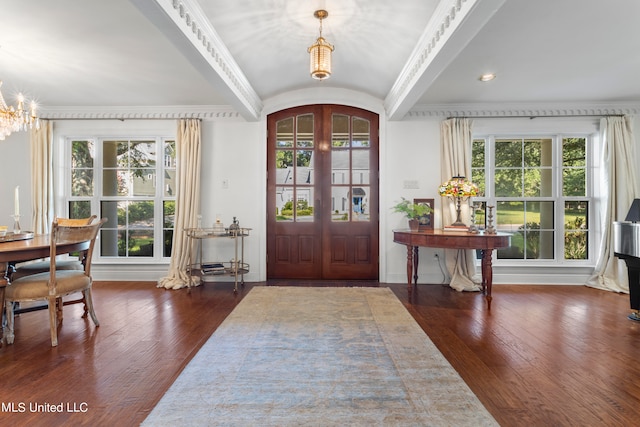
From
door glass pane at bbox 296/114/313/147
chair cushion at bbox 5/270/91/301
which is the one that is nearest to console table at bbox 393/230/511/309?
door glass pane at bbox 296/114/313/147

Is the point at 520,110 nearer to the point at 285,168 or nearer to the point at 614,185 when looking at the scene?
the point at 614,185

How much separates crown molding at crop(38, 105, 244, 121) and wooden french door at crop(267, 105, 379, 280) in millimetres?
800

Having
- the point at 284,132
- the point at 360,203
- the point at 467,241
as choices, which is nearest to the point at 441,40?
the point at 467,241

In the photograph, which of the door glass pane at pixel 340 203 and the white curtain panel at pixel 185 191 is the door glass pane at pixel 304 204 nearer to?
the door glass pane at pixel 340 203

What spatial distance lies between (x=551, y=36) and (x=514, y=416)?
3105mm

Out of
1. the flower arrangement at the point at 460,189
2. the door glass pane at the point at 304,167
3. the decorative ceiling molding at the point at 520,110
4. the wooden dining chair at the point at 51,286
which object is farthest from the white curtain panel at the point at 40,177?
the flower arrangement at the point at 460,189

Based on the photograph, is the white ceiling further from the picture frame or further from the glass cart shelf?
the glass cart shelf

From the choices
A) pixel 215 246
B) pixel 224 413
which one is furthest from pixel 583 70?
pixel 215 246

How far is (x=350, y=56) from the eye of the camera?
12.5 ft

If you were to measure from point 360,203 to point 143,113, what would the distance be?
3.51 meters

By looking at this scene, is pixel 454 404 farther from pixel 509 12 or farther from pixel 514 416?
pixel 509 12

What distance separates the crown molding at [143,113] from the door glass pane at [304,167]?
3.40 feet

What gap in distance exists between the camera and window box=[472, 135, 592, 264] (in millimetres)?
5152

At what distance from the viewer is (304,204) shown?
524 centimetres
